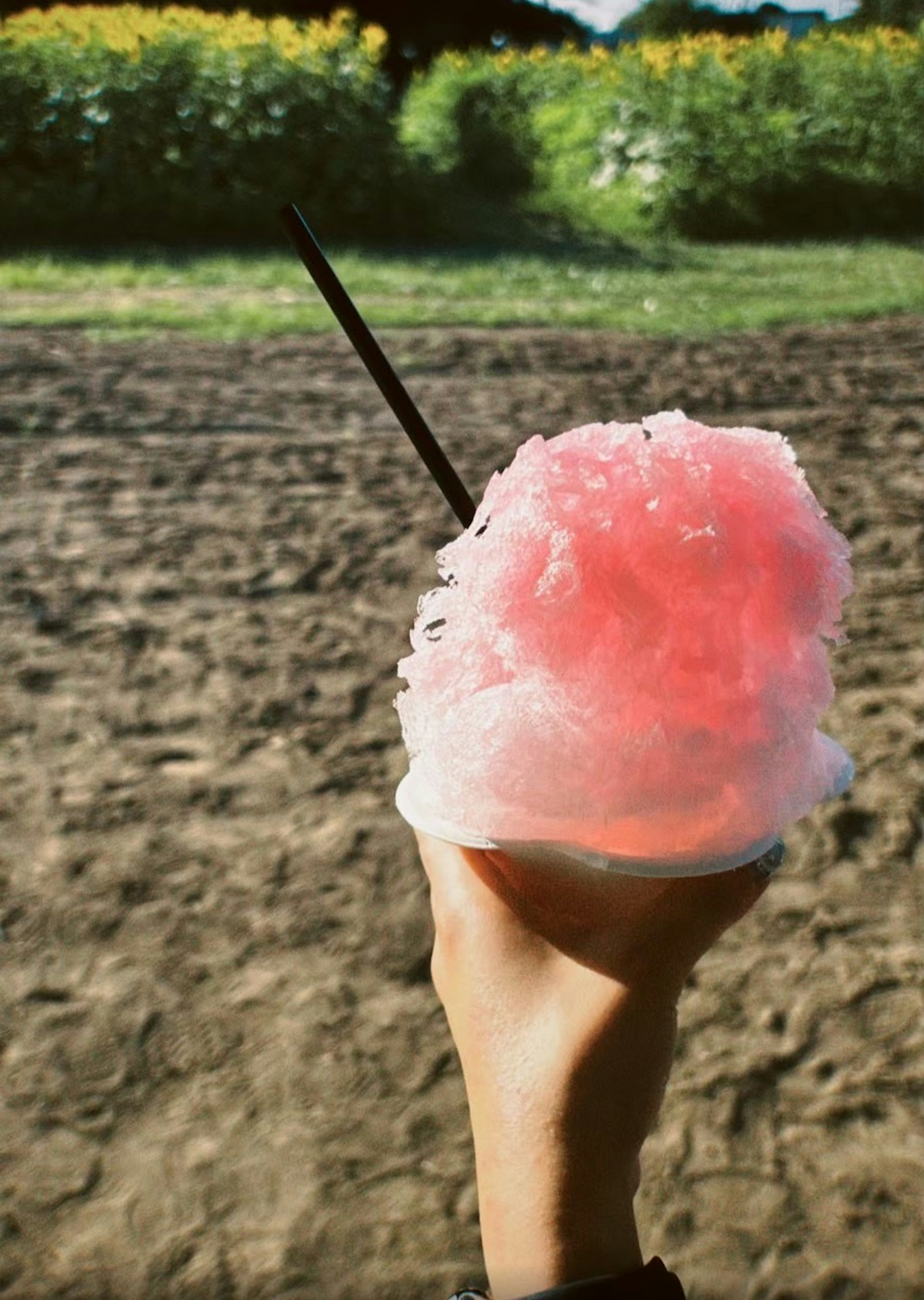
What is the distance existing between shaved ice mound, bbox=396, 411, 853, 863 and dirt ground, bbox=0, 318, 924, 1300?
1223 mm

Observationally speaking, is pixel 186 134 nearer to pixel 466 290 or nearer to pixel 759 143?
pixel 466 290

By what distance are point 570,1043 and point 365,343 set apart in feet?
1.95

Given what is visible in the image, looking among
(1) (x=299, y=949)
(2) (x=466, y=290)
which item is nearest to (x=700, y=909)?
(1) (x=299, y=949)

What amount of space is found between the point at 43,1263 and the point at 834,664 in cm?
249

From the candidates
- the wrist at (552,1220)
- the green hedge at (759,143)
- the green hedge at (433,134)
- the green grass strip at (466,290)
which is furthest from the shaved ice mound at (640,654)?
the green hedge at (759,143)

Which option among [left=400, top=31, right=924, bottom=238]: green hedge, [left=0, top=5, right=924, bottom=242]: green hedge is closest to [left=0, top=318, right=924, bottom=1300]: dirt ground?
[left=0, top=5, right=924, bottom=242]: green hedge

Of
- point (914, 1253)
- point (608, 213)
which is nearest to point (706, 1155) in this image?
point (914, 1253)

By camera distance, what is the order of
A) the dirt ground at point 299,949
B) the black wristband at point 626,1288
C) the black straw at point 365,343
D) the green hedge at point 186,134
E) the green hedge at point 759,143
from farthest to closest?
the green hedge at point 759,143
the green hedge at point 186,134
the dirt ground at point 299,949
the black straw at point 365,343
the black wristband at point 626,1288

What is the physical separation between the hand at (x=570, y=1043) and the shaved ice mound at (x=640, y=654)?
0.04 meters

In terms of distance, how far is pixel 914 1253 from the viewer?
77.0 inches

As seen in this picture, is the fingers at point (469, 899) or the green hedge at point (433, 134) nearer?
the fingers at point (469, 899)

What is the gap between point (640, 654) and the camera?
3.36ft

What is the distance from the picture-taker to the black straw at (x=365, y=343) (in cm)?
109

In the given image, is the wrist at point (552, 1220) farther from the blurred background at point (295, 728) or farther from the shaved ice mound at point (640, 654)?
the blurred background at point (295, 728)
